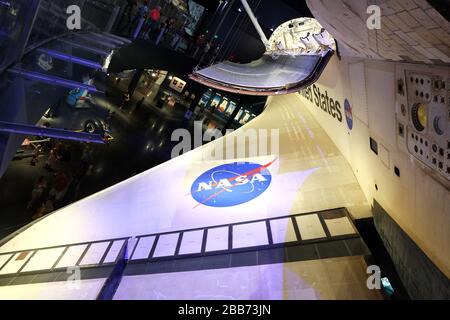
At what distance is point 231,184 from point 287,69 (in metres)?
4.88

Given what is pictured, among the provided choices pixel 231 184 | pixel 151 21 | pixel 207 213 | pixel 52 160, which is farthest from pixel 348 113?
pixel 52 160

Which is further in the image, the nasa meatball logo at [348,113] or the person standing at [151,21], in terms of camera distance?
the person standing at [151,21]

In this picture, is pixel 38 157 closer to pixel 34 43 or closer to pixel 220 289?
pixel 34 43

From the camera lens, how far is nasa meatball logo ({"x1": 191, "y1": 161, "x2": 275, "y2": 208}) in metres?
7.17

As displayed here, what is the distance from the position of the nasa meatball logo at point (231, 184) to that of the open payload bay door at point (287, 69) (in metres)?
2.08

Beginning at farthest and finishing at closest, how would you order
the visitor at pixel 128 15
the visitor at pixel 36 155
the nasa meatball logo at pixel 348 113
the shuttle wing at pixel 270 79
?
the visitor at pixel 36 155
the visitor at pixel 128 15
the shuttle wing at pixel 270 79
the nasa meatball logo at pixel 348 113

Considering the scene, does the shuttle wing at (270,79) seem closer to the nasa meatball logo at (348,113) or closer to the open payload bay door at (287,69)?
the open payload bay door at (287,69)

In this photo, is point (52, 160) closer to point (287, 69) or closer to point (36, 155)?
point (36, 155)

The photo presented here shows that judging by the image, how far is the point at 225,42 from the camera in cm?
2261

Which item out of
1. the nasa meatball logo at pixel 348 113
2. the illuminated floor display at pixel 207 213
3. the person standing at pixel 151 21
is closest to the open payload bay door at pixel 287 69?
the nasa meatball logo at pixel 348 113

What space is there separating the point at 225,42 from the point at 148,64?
9259 millimetres

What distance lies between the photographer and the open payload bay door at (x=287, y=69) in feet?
24.2

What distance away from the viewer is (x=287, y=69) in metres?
10.4
